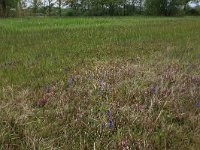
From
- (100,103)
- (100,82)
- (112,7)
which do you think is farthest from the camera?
(112,7)

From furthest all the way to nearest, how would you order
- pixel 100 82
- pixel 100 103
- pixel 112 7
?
pixel 112 7
pixel 100 82
pixel 100 103

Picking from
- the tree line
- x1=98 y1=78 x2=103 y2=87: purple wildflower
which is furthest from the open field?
the tree line

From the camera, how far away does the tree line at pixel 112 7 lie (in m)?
72.4

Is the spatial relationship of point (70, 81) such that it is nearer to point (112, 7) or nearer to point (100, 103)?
point (100, 103)

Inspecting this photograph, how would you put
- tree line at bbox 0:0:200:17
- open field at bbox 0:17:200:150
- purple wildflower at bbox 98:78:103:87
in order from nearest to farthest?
open field at bbox 0:17:200:150 < purple wildflower at bbox 98:78:103:87 < tree line at bbox 0:0:200:17

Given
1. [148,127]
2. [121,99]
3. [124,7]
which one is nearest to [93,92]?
→ [121,99]

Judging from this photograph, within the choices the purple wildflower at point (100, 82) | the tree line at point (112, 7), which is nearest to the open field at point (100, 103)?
the purple wildflower at point (100, 82)

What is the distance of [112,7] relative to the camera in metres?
78.1

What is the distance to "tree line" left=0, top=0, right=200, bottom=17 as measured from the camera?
72375 millimetres

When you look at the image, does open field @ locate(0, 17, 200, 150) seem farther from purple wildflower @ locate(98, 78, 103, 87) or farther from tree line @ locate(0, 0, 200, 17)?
tree line @ locate(0, 0, 200, 17)

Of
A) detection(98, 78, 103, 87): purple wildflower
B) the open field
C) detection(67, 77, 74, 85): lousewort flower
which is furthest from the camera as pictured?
detection(67, 77, 74, 85): lousewort flower

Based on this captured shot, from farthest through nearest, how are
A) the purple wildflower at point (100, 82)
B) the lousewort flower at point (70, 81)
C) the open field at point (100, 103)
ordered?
1. the lousewort flower at point (70, 81)
2. the purple wildflower at point (100, 82)
3. the open field at point (100, 103)

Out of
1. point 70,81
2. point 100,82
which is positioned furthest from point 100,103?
point 70,81

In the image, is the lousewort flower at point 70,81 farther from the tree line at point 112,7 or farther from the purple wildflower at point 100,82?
the tree line at point 112,7
